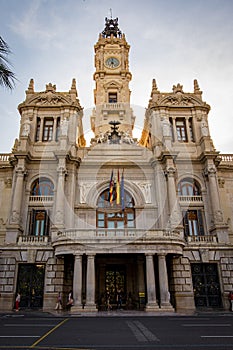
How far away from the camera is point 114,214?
1188 inches

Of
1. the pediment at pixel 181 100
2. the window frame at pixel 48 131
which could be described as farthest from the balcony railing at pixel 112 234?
the pediment at pixel 181 100

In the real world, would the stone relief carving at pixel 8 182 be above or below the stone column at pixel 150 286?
above

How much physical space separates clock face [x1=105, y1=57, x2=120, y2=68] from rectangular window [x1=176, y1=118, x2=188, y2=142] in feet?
55.1

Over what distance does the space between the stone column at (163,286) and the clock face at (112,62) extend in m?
33.2

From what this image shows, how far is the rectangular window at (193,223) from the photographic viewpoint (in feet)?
96.7

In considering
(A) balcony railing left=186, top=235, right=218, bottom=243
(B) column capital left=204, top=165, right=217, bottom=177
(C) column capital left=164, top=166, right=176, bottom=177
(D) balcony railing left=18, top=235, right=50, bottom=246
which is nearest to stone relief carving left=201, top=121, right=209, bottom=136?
(B) column capital left=204, top=165, right=217, bottom=177

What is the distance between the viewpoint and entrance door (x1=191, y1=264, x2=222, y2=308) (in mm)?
25328

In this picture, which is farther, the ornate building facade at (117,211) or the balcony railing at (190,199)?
the balcony railing at (190,199)

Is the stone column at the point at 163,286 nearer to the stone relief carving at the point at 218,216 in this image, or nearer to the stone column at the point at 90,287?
the stone column at the point at 90,287

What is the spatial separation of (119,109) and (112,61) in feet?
35.3

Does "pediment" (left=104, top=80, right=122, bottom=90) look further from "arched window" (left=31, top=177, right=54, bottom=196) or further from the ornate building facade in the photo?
"arched window" (left=31, top=177, right=54, bottom=196)

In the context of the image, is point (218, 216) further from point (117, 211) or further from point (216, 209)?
point (117, 211)

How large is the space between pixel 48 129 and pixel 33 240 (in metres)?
14.1

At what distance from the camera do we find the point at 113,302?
26.4 meters
